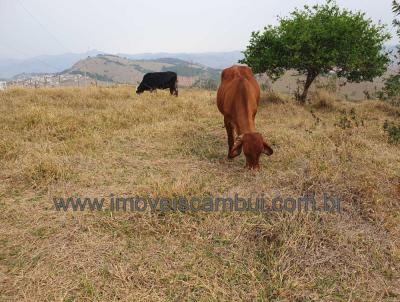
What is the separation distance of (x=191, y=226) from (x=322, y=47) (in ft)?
33.7

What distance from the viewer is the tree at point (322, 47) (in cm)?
1195

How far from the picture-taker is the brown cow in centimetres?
576

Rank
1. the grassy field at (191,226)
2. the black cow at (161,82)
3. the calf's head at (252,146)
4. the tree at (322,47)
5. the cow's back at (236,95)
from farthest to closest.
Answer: the black cow at (161,82), the tree at (322,47), the cow's back at (236,95), the calf's head at (252,146), the grassy field at (191,226)

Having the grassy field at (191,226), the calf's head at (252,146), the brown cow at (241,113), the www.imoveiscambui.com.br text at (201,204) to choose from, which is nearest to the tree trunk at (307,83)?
the grassy field at (191,226)

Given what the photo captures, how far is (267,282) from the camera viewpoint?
3.40 meters

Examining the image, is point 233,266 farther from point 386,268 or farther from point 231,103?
point 231,103

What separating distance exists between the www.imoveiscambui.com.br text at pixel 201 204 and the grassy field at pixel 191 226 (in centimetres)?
11

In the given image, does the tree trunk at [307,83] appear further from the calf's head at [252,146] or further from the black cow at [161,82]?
the calf's head at [252,146]

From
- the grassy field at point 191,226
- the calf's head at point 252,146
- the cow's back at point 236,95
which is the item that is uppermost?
the cow's back at point 236,95

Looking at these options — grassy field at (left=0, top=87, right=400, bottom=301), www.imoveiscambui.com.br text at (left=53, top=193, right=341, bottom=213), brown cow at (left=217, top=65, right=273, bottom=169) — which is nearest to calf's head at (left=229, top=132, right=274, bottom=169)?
brown cow at (left=217, top=65, right=273, bottom=169)

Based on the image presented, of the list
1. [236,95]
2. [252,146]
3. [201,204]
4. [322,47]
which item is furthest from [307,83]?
[201,204]

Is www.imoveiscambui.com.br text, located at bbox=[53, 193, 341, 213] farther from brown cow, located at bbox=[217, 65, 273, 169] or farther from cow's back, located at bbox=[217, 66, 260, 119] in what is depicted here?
cow's back, located at bbox=[217, 66, 260, 119]

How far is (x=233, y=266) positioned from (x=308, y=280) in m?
0.77

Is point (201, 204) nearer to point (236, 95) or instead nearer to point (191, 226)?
point (191, 226)
